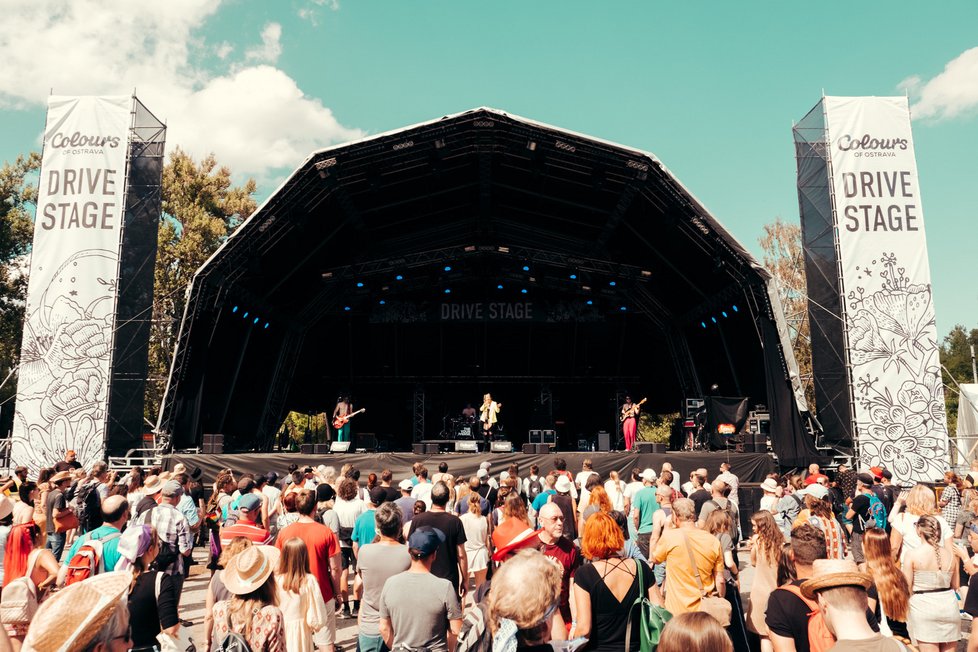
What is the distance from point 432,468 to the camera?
16.0 metres

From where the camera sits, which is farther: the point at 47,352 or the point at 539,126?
the point at 47,352

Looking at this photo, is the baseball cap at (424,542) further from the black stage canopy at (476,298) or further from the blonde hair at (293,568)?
the black stage canopy at (476,298)

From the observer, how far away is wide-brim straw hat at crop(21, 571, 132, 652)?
1.68 meters

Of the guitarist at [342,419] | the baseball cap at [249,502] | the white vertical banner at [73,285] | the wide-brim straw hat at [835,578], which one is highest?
the white vertical banner at [73,285]

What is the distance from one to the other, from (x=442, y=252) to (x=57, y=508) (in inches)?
579

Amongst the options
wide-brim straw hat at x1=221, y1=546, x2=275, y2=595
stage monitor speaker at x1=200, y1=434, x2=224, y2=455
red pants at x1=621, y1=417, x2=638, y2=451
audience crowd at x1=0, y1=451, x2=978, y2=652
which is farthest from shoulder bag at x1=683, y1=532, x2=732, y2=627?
red pants at x1=621, y1=417, x2=638, y2=451

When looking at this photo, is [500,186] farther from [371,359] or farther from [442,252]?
[371,359]

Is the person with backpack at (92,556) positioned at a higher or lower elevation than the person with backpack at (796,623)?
higher

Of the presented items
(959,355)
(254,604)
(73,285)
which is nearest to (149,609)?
(254,604)

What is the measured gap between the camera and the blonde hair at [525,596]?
8.30 ft

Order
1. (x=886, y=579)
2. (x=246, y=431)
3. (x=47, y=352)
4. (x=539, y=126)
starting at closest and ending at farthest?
(x=886, y=579), (x=539, y=126), (x=47, y=352), (x=246, y=431)

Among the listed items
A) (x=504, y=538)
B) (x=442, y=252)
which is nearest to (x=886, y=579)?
(x=504, y=538)

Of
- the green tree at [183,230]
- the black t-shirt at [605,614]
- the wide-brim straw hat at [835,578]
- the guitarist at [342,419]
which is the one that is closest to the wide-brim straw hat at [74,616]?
the wide-brim straw hat at [835,578]

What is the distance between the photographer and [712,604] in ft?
13.7
